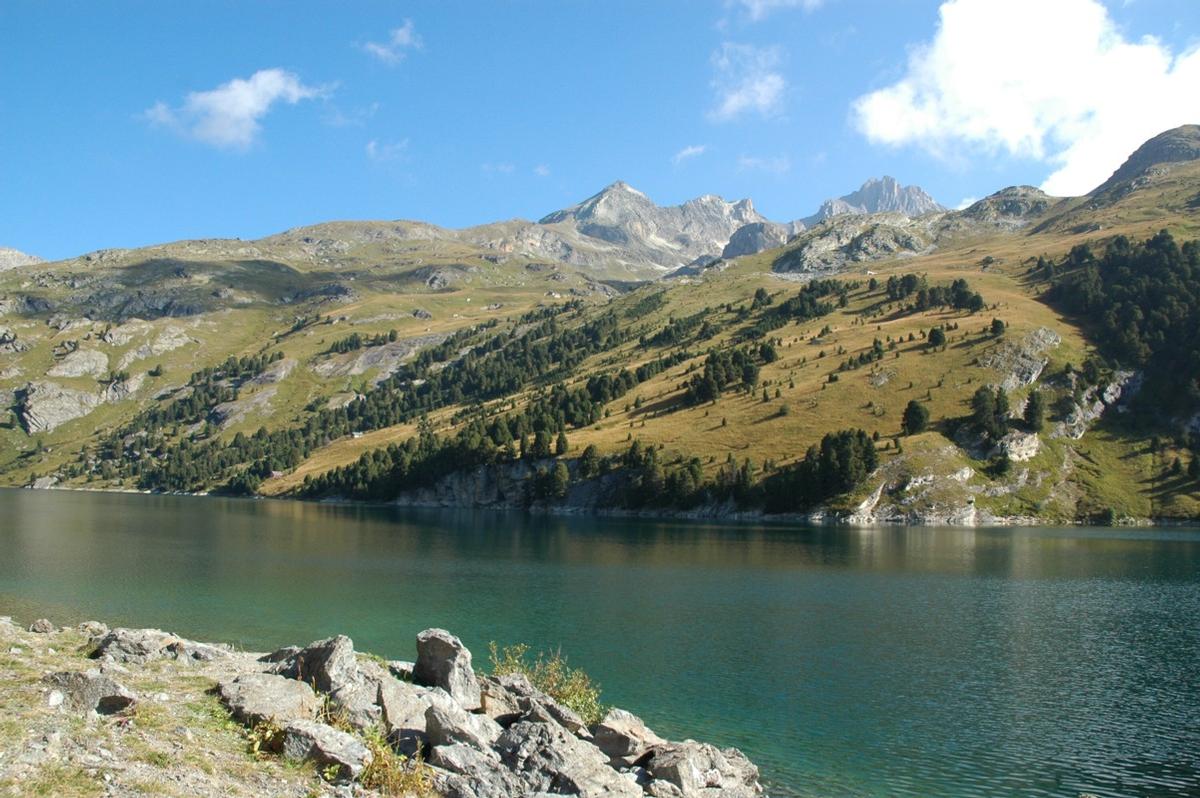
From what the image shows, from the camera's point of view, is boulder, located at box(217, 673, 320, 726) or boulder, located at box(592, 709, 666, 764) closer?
boulder, located at box(217, 673, 320, 726)

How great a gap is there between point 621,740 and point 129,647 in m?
18.6

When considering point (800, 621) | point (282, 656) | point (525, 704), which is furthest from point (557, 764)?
point (800, 621)

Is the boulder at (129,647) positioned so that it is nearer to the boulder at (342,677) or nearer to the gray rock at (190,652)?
the gray rock at (190,652)

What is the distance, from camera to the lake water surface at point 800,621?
32719mm

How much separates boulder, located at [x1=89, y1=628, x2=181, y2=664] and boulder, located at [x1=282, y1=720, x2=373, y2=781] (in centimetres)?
1160

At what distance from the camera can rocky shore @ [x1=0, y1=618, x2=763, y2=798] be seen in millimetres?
17562

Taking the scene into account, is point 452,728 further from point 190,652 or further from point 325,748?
point 190,652

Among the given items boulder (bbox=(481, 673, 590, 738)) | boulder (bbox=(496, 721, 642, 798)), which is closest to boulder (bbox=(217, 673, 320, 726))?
boulder (bbox=(496, 721, 642, 798))

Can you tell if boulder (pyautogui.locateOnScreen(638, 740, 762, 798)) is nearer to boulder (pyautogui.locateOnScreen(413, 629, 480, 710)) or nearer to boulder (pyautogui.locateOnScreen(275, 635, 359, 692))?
boulder (pyautogui.locateOnScreen(413, 629, 480, 710))

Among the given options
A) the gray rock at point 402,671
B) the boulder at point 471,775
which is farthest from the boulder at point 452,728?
the gray rock at point 402,671

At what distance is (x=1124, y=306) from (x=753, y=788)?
693ft

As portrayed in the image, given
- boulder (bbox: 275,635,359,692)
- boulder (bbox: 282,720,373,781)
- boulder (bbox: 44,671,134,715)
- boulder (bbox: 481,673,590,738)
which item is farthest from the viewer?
boulder (bbox: 481,673,590,738)

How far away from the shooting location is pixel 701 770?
26.9 meters

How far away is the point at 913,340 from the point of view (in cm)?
19488
